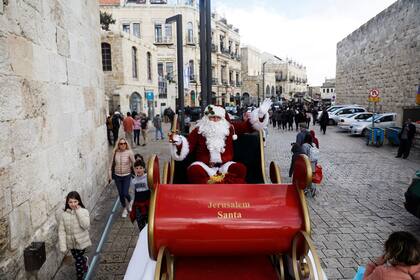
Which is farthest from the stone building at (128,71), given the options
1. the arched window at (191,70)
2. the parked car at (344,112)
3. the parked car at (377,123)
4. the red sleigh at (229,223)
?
the red sleigh at (229,223)

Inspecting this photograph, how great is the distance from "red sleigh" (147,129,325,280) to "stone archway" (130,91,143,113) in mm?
22570

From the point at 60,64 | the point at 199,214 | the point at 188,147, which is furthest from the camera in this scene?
the point at 60,64

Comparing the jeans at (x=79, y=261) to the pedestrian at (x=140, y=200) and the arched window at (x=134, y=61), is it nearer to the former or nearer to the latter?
the pedestrian at (x=140, y=200)

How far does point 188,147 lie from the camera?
15.1ft

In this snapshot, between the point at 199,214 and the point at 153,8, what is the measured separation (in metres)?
37.9

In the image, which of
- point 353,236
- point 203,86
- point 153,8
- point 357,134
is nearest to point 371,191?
point 353,236

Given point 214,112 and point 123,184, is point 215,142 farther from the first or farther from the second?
point 123,184

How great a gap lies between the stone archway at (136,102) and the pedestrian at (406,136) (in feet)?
59.8

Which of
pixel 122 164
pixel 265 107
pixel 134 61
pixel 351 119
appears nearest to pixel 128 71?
pixel 134 61

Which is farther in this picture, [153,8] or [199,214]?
[153,8]

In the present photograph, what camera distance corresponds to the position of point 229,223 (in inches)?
112

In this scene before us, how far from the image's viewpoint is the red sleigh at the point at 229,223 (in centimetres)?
285

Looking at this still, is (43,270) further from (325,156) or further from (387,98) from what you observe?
(387,98)

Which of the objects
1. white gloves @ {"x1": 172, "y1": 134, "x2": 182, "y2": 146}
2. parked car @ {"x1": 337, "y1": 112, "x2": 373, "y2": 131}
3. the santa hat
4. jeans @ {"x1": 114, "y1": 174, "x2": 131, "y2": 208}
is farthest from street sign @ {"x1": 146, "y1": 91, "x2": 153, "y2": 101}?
white gloves @ {"x1": 172, "y1": 134, "x2": 182, "y2": 146}
